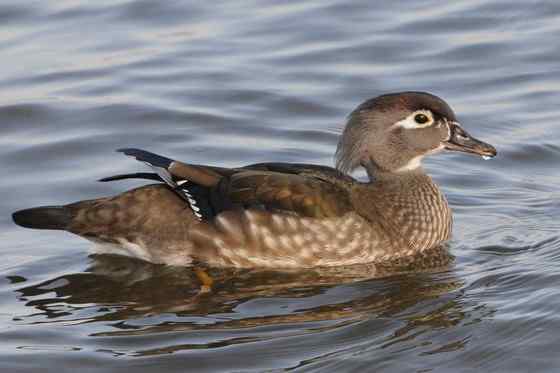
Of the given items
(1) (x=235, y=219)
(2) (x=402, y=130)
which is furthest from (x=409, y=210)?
(1) (x=235, y=219)

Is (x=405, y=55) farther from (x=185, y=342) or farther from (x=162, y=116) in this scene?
(x=185, y=342)

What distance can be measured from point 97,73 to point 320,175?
4654 mm

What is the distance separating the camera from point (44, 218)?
8.55 metres

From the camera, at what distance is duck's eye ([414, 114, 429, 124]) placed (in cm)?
905

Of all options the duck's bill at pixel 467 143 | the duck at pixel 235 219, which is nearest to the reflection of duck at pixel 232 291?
the duck at pixel 235 219

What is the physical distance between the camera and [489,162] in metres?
10.5

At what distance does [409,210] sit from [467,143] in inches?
24.2

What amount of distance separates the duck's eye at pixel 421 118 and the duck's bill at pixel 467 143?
17cm

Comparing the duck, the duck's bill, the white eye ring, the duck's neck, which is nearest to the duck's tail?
the duck

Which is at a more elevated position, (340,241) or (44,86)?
(44,86)

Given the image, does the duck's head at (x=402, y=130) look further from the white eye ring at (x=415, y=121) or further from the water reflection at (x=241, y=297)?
the water reflection at (x=241, y=297)

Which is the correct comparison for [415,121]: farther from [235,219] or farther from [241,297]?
[241,297]

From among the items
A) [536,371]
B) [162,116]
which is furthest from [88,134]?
[536,371]

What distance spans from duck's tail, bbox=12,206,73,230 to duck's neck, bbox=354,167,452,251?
1.91m
